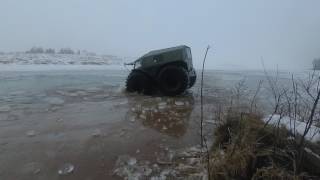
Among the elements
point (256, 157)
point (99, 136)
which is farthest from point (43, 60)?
point (256, 157)

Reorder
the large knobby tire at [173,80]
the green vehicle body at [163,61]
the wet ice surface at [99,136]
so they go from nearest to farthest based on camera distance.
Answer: the wet ice surface at [99,136] < the large knobby tire at [173,80] < the green vehicle body at [163,61]

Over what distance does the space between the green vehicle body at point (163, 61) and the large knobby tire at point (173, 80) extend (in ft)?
0.79

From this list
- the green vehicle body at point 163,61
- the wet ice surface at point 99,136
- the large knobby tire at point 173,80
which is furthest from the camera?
the green vehicle body at point 163,61

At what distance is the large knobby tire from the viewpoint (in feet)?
35.2

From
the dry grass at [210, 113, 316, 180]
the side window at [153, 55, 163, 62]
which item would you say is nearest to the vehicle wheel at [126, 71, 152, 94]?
the side window at [153, 55, 163, 62]

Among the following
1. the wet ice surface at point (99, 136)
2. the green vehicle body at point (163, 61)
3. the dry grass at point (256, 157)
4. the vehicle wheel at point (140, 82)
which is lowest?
the wet ice surface at point (99, 136)

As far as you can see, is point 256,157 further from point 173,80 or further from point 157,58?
point 157,58

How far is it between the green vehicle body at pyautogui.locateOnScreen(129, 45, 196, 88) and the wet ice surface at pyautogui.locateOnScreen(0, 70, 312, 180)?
103cm

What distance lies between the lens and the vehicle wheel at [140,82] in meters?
11.3

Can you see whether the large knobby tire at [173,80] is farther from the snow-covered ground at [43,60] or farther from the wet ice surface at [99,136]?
the snow-covered ground at [43,60]

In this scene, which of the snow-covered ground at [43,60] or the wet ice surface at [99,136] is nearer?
the wet ice surface at [99,136]

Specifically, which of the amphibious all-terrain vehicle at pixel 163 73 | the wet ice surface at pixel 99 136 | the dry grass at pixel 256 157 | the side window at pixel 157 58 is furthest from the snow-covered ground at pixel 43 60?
the dry grass at pixel 256 157

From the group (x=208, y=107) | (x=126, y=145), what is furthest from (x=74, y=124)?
(x=208, y=107)

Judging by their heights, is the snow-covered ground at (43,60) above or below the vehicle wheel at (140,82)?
above
